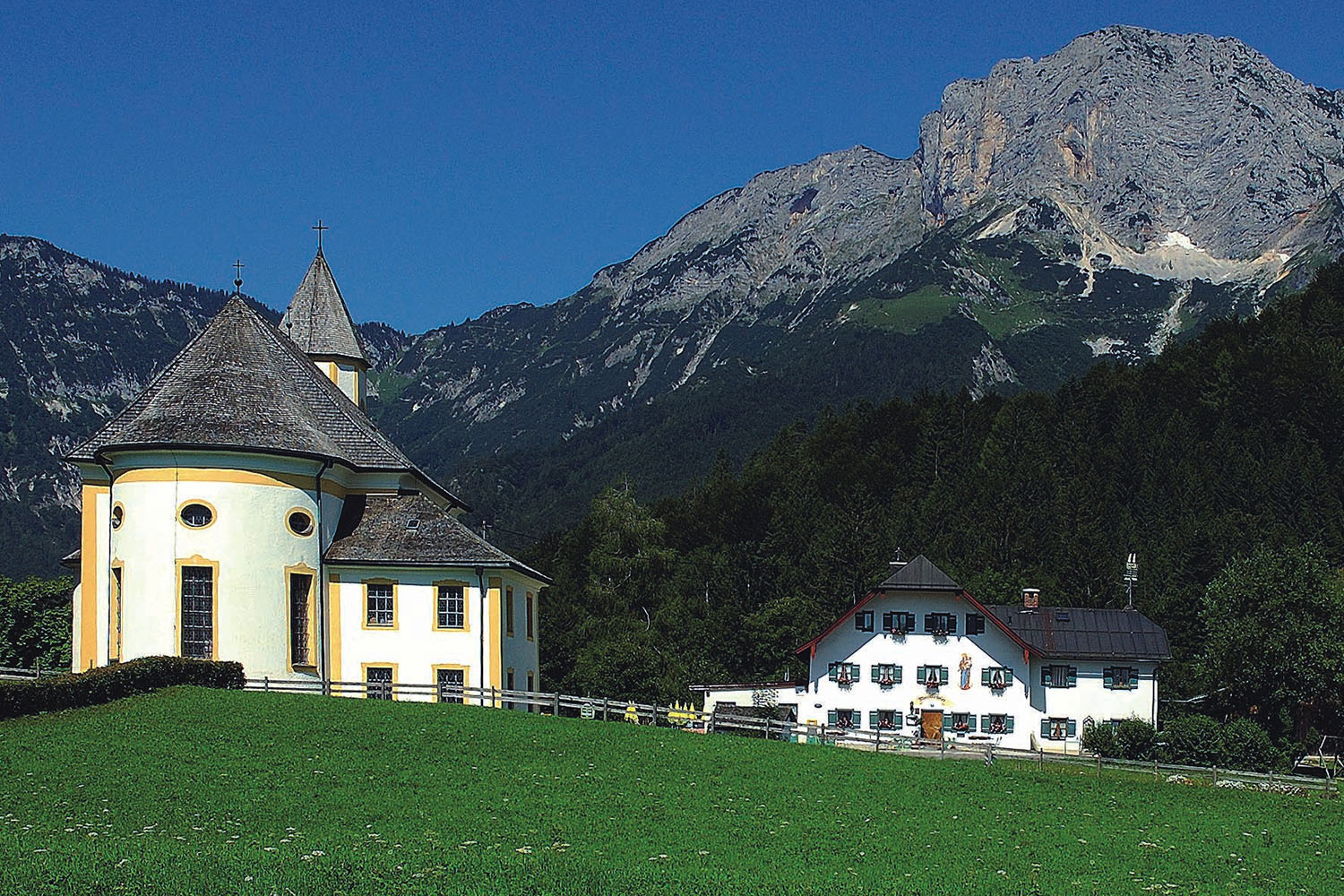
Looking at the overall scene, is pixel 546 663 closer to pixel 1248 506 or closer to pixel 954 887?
pixel 1248 506

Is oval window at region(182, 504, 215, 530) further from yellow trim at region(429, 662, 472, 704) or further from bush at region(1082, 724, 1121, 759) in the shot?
bush at region(1082, 724, 1121, 759)

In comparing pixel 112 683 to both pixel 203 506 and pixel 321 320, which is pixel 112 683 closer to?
pixel 203 506

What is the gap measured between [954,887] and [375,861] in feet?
25.4

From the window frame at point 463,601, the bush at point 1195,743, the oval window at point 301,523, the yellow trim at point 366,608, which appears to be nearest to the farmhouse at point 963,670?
the bush at point 1195,743

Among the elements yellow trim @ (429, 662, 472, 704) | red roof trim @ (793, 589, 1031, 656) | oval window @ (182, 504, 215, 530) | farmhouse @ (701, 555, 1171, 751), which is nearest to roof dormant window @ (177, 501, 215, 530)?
oval window @ (182, 504, 215, 530)

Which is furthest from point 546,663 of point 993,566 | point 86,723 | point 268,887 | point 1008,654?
point 268,887

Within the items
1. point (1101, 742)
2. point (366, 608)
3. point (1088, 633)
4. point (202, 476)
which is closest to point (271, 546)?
point (202, 476)

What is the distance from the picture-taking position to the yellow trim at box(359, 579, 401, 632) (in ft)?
156

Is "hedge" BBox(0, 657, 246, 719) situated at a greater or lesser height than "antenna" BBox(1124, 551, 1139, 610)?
lesser

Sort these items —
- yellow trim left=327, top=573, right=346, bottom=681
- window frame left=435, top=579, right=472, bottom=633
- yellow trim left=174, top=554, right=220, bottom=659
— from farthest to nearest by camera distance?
window frame left=435, top=579, right=472, bottom=633, yellow trim left=327, top=573, right=346, bottom=681, yellow trim left=174, top=554, right=220, bottom=659

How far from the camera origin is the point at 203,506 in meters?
44.5

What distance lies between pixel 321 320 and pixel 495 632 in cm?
2221

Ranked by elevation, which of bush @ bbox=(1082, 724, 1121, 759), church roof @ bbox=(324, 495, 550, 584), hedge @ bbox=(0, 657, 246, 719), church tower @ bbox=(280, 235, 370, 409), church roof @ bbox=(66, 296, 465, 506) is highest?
church tower @ bbox=(280, 235, 370, 409)

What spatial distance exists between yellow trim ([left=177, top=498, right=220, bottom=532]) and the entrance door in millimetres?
36515
